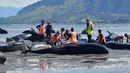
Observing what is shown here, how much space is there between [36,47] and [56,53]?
11.9 ft

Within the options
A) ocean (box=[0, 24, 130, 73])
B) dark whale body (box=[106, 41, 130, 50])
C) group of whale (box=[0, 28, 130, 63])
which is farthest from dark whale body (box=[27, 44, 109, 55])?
dark whale body (box=[106, 41, 130, 50])

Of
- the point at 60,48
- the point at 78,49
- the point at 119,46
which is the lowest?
the point at 119,46

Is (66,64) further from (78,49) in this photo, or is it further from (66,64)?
(78,49)

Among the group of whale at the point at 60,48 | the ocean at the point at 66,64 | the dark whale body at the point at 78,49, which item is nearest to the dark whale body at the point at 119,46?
the group of whale at the point at 60,48

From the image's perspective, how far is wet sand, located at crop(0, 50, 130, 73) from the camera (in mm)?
24605

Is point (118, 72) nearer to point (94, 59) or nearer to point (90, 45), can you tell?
point (94, 59)

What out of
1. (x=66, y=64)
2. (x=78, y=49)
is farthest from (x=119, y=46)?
(x=66, y=64)

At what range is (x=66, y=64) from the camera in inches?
1080

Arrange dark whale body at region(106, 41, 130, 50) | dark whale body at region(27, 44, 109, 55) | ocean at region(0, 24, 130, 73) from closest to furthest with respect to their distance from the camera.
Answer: ocean at region(0, 24, 130, 73), dark whale body at region(27, 44, 109, 55), dark whale body at region(106, 41, 130, 50)

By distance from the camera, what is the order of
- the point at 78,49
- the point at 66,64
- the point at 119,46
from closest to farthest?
the point at 66,64 < the point at 78,49 < the point at 119,46

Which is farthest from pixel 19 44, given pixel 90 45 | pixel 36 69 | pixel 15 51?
pixel 36 69

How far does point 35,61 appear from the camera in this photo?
29547 millimetres

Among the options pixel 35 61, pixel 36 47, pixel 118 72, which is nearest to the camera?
pixel 118 72

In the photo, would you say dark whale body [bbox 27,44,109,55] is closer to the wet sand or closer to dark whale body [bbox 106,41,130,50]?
the wet sand
